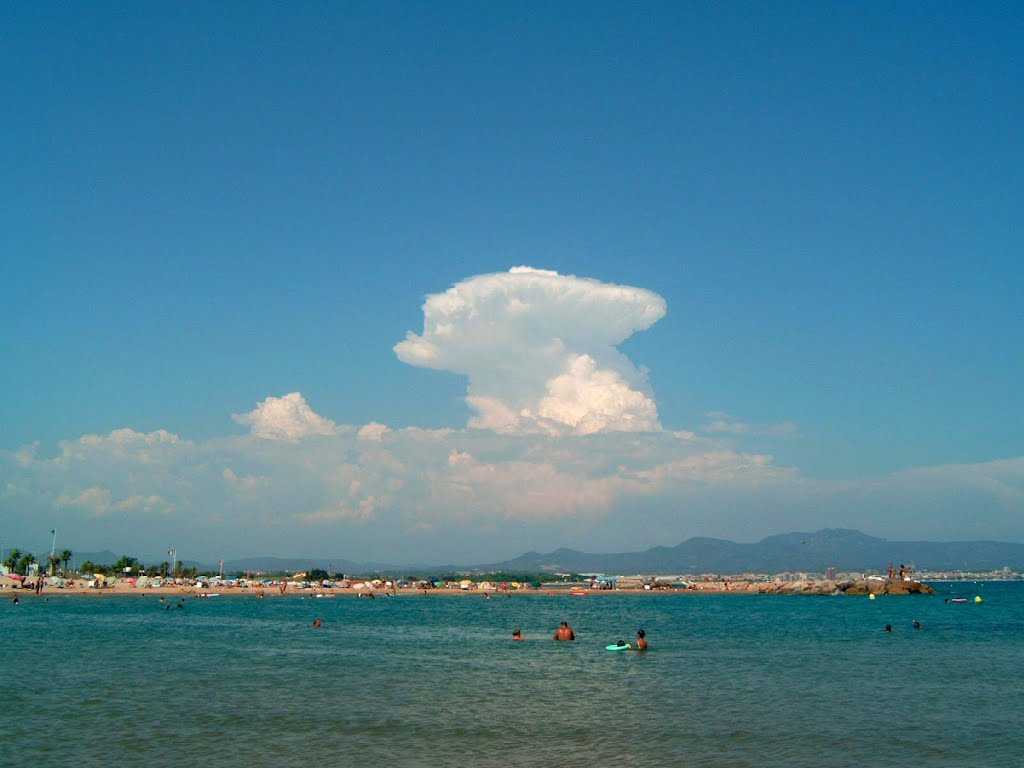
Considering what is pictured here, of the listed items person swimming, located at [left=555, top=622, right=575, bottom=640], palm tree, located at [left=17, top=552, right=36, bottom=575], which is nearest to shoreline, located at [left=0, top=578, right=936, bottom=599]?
palm tree, located at [left=17, top=552, right=36, bottom=575]

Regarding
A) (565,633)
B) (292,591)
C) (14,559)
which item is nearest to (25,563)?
(14,559)

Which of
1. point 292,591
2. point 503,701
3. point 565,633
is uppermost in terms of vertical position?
point 503,701

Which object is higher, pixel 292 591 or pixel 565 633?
pixel 565 633

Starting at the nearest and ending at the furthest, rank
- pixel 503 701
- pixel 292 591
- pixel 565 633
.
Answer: pixel 503 701 → pixel 565 633 → pixel 292 591

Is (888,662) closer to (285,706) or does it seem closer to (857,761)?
(857,761)

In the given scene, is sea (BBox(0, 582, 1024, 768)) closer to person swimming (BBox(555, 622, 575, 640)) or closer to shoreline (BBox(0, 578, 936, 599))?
person swimming (BBox(555, 622, 575, 640))

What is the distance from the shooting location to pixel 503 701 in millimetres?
32938

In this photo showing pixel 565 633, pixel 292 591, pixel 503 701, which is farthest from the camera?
pixel 292 591

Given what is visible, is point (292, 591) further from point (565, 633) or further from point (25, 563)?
point (565, 633)

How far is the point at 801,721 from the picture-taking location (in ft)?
94.6

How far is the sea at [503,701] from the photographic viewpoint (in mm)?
24047

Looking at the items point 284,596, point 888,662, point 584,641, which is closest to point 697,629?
point 584,641

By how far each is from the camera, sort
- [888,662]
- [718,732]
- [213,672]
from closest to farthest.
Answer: [718,732]
[213,672]
[888,662]

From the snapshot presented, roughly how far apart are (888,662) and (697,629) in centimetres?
2896
